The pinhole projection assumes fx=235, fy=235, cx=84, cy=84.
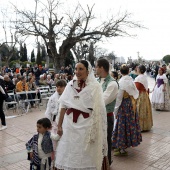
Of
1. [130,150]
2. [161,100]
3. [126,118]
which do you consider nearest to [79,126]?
[126,118]

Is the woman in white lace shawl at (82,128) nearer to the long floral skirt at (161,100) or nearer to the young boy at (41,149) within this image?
the young boy at (41,149)

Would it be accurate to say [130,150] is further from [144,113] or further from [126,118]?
[144,113]

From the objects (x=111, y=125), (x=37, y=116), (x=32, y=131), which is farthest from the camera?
(x=37, y=116)

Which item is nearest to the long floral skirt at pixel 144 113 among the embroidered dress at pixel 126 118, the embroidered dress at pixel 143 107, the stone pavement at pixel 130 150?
the embroidered dress at pixel 143 107

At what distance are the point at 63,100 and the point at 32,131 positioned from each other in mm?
3666

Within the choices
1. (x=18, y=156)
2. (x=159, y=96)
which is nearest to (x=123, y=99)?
(x=18, y=156)

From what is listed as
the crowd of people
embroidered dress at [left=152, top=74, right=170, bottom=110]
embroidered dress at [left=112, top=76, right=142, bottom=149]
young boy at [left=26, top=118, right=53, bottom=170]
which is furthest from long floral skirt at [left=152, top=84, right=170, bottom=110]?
young boy at [left=26, top=118, right=53, bottom=170]

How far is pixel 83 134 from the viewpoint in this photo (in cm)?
269

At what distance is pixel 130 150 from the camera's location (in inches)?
183

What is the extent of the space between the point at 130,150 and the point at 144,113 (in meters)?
1.68

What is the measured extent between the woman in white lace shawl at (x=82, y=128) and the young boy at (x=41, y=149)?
0.41 m

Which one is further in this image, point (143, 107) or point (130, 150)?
point (143, 107)

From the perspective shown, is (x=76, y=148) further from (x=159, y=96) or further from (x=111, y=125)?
(x=159, y=96)

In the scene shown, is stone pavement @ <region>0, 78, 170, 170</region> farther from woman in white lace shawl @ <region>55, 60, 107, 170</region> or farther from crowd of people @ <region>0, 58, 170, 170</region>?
woman in white lace shawl @ <region>55, 60, 107, 170</region>
